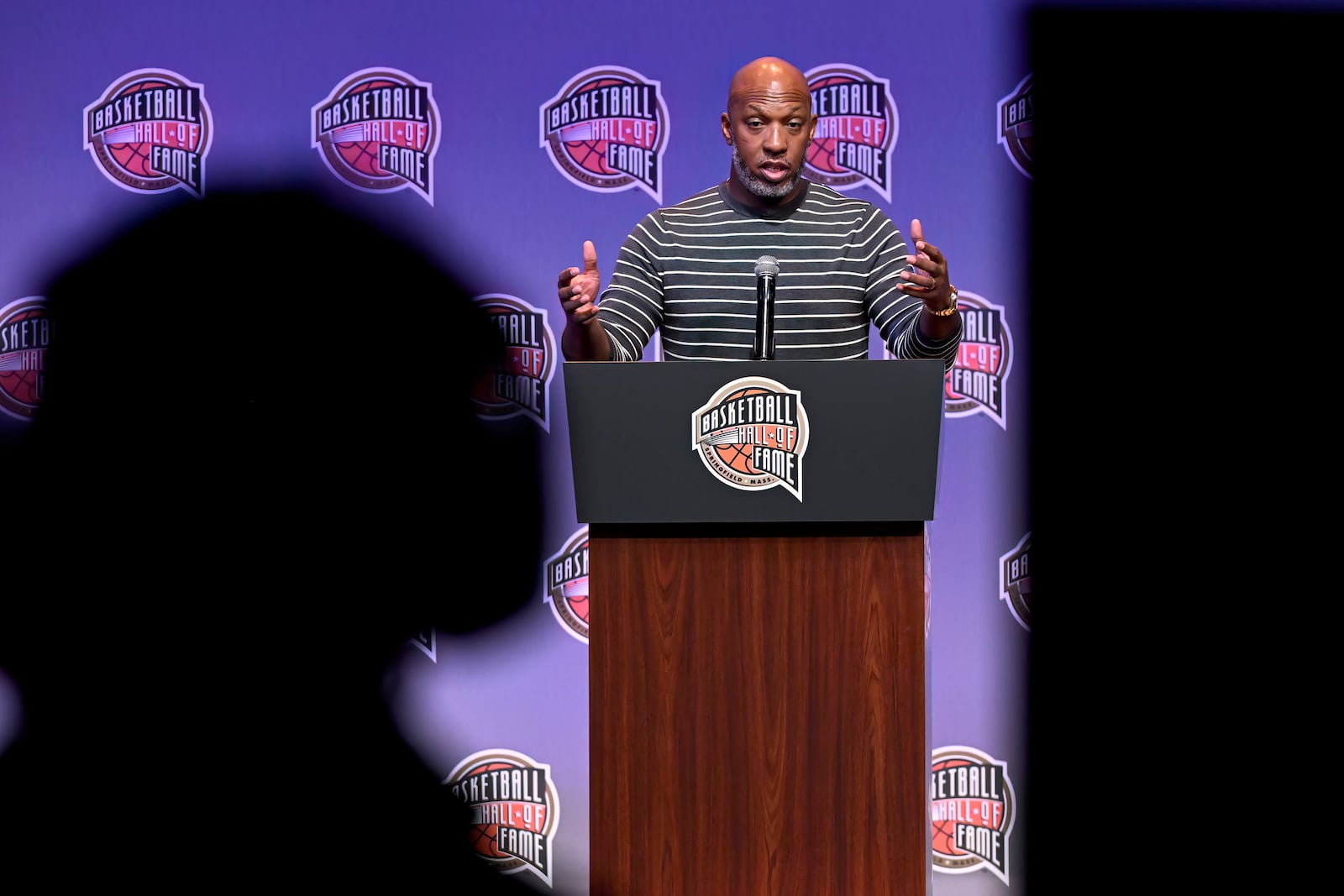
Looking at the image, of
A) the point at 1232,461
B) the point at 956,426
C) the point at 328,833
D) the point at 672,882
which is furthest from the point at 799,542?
the point at 328,833

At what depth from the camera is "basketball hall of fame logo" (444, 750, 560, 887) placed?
2.83 metres

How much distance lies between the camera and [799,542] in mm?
1521

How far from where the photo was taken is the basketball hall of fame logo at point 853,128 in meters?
2.76

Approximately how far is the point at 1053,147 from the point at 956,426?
681 millimetres

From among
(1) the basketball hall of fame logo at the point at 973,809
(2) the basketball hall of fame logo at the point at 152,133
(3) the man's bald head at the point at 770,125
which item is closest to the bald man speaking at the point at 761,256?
(3) the man's bald head at the point at 770,125

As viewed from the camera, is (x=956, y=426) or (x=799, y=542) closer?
(x=799, y=542)

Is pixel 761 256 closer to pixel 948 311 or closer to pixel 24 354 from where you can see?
pixel 948 311

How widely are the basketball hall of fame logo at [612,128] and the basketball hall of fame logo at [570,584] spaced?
2.79 feet

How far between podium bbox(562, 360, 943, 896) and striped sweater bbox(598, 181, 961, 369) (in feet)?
1.57

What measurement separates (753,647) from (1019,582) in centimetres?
140

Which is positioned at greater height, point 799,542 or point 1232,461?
point 1232,461

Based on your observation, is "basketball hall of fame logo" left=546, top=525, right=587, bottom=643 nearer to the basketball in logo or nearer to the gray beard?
the gray beard

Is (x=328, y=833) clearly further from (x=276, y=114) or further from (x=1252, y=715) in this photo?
(x=1252, y=715)

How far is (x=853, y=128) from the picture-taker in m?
2.77
